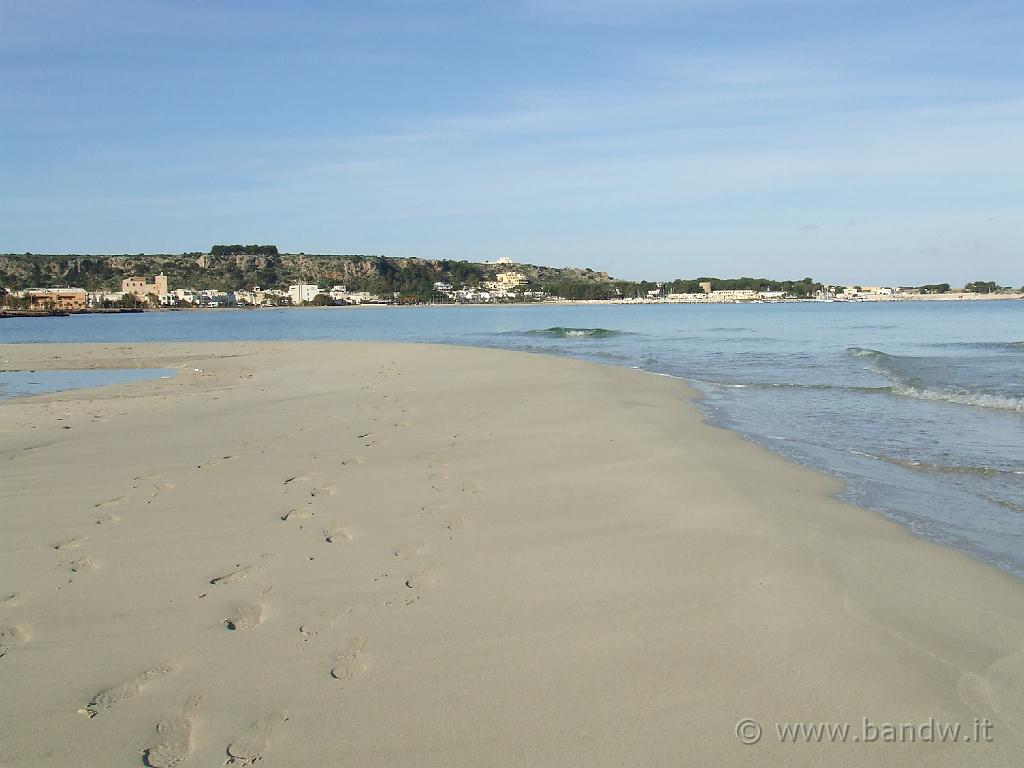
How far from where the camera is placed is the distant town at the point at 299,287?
154 metres

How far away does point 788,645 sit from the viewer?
10.1ft

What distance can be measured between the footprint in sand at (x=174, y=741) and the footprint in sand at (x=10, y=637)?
105cm

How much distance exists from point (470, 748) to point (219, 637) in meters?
1.38

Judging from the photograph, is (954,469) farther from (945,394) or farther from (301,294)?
(301,294)

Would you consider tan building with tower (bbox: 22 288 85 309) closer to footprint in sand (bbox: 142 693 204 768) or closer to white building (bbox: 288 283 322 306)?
white building (bbox: 288 283 322 306)

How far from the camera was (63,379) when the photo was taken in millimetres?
17953

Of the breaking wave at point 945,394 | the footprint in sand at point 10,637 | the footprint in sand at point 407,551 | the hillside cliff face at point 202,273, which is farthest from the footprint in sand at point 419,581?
the hillside cliff face at point 202,273

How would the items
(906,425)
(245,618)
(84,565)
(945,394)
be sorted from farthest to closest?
(945,394), (906,425), (84,565), (245,618)

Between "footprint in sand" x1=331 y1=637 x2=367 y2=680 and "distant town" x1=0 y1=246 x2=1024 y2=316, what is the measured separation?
5893 inches

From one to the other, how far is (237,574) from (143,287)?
167 metres

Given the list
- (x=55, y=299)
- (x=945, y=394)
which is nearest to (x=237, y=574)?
(x=945, y=394)

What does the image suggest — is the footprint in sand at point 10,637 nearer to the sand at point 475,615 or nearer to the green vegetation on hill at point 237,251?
the sand at point 475,615

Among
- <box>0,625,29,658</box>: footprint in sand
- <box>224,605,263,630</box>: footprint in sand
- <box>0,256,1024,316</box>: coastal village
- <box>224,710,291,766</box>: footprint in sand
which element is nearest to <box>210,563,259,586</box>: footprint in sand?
<box>224,605,263,630</box>: footprint in sand

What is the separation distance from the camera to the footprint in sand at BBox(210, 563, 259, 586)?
384cm
